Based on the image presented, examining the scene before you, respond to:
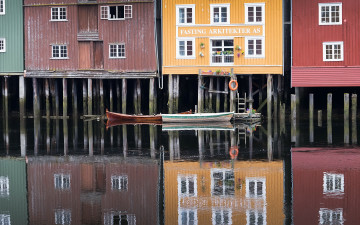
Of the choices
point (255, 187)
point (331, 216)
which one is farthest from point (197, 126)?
point (331, 216)

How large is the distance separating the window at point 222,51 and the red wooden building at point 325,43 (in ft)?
12.3

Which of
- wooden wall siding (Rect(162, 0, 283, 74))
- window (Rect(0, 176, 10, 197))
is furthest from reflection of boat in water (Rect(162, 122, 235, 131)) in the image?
window (Rect(0, 176, 10, 197))

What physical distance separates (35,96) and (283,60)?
51.4 feet

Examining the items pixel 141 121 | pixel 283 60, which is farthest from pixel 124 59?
pixel 283 60

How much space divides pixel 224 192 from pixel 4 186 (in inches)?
292

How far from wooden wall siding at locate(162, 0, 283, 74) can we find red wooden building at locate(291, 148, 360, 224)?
42.8ft

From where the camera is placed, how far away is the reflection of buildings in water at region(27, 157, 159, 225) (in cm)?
1969

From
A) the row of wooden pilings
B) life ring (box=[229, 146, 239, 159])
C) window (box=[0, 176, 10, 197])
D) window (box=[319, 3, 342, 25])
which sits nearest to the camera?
window (box=[0, 176, 10, 197])

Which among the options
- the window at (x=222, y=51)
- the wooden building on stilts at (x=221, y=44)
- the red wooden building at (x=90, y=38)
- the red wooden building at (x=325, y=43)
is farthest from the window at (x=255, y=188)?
the red wooden building at (x=90, y=38)

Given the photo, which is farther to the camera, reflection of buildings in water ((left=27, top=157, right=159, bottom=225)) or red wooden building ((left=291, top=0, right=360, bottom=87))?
red wooden building ((left=291, top=0, right=360, bottom=87))

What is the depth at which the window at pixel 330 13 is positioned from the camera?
4256 centimetres

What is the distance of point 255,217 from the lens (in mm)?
19250

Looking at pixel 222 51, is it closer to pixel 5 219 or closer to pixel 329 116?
pixel 329 116

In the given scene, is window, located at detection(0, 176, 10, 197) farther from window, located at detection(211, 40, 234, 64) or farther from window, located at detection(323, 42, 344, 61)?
window, located at detection(323, 42, 344, 61)
